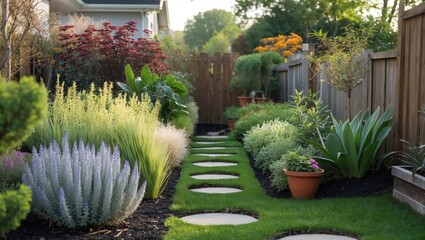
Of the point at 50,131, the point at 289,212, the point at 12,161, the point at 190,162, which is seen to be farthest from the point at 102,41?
the point at 289,212

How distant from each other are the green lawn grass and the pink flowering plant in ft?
1.17

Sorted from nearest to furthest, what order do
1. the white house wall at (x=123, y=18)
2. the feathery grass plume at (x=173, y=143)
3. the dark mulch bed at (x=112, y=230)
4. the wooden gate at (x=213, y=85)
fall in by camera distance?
1. the dark mulch bed at (x=112, y=230)
2. the feathery grass plume at (x=173, y=143)
3. the wooden gate at (x=213, y=85)
4. the white house wall at (x=123, y=18)

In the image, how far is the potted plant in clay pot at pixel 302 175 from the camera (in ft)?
19.1

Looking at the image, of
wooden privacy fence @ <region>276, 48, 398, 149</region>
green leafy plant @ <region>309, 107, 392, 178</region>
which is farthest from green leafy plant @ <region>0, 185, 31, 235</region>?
wooden privacy fence @ <region>276, 48, 398, 149</region>

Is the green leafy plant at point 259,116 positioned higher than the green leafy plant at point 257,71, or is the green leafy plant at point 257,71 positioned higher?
the green leafy plant at point 257,71

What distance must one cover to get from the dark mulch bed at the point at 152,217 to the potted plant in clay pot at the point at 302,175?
0.73 feet

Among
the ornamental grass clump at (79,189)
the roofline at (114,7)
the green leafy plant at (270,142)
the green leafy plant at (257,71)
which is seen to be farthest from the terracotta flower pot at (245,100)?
the ornamental grass clump at (79,189)

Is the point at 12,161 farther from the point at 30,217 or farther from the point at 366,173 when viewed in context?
the point at 366,173

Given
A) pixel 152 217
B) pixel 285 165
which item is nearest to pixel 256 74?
pixel 285 165

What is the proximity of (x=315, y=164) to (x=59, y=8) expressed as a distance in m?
13.2

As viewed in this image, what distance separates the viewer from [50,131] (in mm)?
6262

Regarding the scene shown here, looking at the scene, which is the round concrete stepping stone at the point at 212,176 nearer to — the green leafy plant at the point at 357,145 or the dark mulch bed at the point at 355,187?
the dark mulch bed at the point at 355,187

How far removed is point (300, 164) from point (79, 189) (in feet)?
8.29

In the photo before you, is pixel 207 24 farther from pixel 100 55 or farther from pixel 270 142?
pixel 270 142
